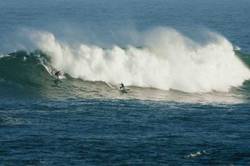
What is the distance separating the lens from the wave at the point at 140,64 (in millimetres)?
84375

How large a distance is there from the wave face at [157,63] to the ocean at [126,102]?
10 centimetres

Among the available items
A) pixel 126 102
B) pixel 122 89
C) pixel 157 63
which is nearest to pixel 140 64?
pixel 157 63

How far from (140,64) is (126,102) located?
47.5ft

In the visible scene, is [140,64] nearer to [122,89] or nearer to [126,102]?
[122,89]

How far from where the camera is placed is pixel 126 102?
74.8 meters

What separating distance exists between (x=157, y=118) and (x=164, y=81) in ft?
58.3

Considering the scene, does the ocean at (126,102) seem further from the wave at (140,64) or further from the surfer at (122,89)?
the surfer at (122,89)

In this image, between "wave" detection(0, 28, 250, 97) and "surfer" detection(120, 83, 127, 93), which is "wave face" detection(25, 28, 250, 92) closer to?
"wave" detection(0, 28, 250, 97)

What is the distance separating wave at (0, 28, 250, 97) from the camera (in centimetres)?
8438

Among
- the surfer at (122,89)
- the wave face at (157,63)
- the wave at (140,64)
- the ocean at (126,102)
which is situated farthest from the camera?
the wave face at (157,63)

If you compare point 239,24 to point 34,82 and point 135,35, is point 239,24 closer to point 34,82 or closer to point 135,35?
point 135,35

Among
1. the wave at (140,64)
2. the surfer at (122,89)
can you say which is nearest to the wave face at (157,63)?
the wave at (140,64)

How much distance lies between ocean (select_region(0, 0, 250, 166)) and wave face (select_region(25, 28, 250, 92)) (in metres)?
0.10

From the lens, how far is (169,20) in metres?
175
